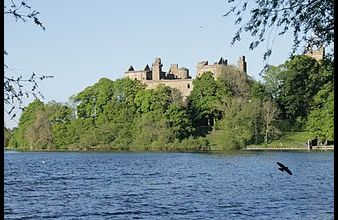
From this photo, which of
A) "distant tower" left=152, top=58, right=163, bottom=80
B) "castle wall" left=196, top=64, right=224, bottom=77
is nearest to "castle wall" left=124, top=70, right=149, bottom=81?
"distant tower" left=152, top=58, right=163, bottom=80

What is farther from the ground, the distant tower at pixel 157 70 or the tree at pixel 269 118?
the distant tower at pixel 157 70

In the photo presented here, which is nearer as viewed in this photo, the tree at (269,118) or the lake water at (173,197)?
the lake water at (173,197)

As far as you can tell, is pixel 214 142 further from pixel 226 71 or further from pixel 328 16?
pixel 328 16

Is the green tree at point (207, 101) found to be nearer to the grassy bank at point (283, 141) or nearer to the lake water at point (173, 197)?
the grassy bank at point (283, 141)

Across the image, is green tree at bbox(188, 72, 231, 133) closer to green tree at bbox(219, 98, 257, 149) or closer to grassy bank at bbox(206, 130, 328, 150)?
grassy bank at bbox(206, 130, 328, 150)

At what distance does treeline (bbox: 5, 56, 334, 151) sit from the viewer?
224 feet

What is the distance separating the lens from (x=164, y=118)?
7262 centimetres

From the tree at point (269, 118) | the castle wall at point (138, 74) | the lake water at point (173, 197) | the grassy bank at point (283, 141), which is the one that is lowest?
the lake water at point (173, 197)

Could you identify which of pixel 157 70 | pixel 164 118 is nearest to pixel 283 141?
pixel 164 118

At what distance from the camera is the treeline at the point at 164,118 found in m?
68.4

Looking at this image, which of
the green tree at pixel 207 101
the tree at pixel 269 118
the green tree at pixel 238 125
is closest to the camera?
the tree at pixel 269 118

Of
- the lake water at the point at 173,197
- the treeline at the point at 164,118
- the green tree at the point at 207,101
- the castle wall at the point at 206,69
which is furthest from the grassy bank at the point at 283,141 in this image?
the lake water at the point at 173,197

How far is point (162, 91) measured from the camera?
7812cm

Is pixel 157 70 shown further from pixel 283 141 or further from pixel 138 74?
pixel 283 141
